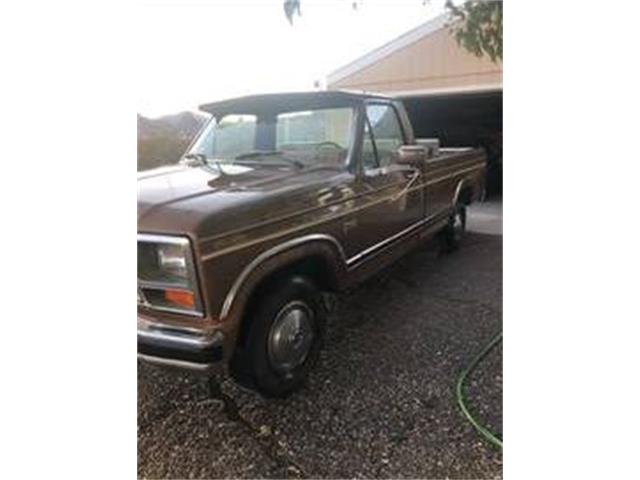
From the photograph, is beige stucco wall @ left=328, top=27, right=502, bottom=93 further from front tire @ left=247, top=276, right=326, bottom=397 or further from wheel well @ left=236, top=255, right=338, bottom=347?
front tire @ left=247, top=276, right=326, bottom=397

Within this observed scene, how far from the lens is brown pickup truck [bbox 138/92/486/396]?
2.67m

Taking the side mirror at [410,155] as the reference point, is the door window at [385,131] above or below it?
above

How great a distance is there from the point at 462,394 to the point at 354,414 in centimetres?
64

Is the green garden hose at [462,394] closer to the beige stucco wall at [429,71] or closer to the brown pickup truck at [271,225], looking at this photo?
the brown pickup truck at [271,225]

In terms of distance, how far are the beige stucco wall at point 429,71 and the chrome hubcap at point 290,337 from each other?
6.79m

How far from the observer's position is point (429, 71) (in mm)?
9773

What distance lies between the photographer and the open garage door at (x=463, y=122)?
36.1 feet

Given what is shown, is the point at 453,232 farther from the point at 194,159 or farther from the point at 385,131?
the point at 194,159

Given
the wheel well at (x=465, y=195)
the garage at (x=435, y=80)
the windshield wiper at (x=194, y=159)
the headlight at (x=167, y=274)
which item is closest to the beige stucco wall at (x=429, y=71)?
the garage at (x=435, y=80)

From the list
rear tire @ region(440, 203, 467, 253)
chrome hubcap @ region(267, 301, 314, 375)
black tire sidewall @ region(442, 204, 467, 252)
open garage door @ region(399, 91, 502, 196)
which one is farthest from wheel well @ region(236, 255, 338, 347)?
open garage door @ region(399, 91, 502, 196)

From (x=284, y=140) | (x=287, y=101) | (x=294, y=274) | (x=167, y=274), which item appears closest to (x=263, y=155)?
(x=284, y=140)
